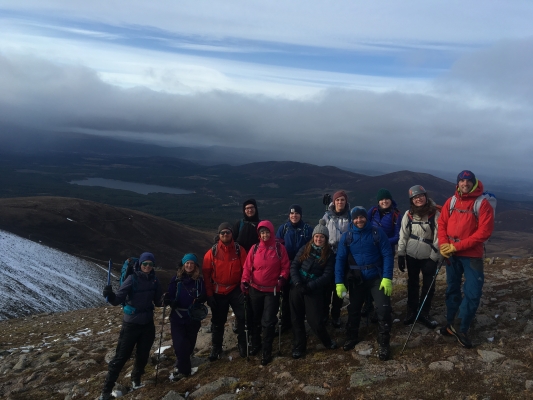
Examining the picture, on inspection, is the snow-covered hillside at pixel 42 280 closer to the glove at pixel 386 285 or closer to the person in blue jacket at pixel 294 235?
the person in blue jacket at pixel 294 235

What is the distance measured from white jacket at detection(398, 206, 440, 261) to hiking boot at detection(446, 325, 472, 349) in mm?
1826

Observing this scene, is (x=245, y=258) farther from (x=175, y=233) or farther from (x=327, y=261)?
(x=175, y=233)

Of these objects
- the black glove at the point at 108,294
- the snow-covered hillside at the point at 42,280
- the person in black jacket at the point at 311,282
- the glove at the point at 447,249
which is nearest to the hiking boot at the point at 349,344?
the person in black jacket at the point at 311,282

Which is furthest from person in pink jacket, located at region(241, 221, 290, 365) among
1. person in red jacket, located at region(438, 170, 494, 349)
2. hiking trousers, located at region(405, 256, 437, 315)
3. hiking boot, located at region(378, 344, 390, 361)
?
person in red jacket, located at region(438, 170, 494, 349)

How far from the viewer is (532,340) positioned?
880 centimetres

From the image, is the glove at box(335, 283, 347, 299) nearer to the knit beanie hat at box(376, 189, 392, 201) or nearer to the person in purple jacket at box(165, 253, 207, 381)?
the knit beanie hat at box(376, 189, 392, 201)

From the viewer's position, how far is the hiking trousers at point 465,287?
8.62 metres

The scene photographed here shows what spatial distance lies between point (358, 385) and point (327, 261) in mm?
2901

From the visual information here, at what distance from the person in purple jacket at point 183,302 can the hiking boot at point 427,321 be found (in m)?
6.14

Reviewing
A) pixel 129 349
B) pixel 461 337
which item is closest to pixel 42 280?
pixel 129 349

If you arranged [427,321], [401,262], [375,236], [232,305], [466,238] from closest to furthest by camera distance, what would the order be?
[466,238], [375,236], [427,321], [232,305], [401,262]

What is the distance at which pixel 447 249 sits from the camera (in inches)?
340

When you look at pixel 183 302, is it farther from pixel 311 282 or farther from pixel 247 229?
pixel 311 282

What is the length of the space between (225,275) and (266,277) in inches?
48.5
